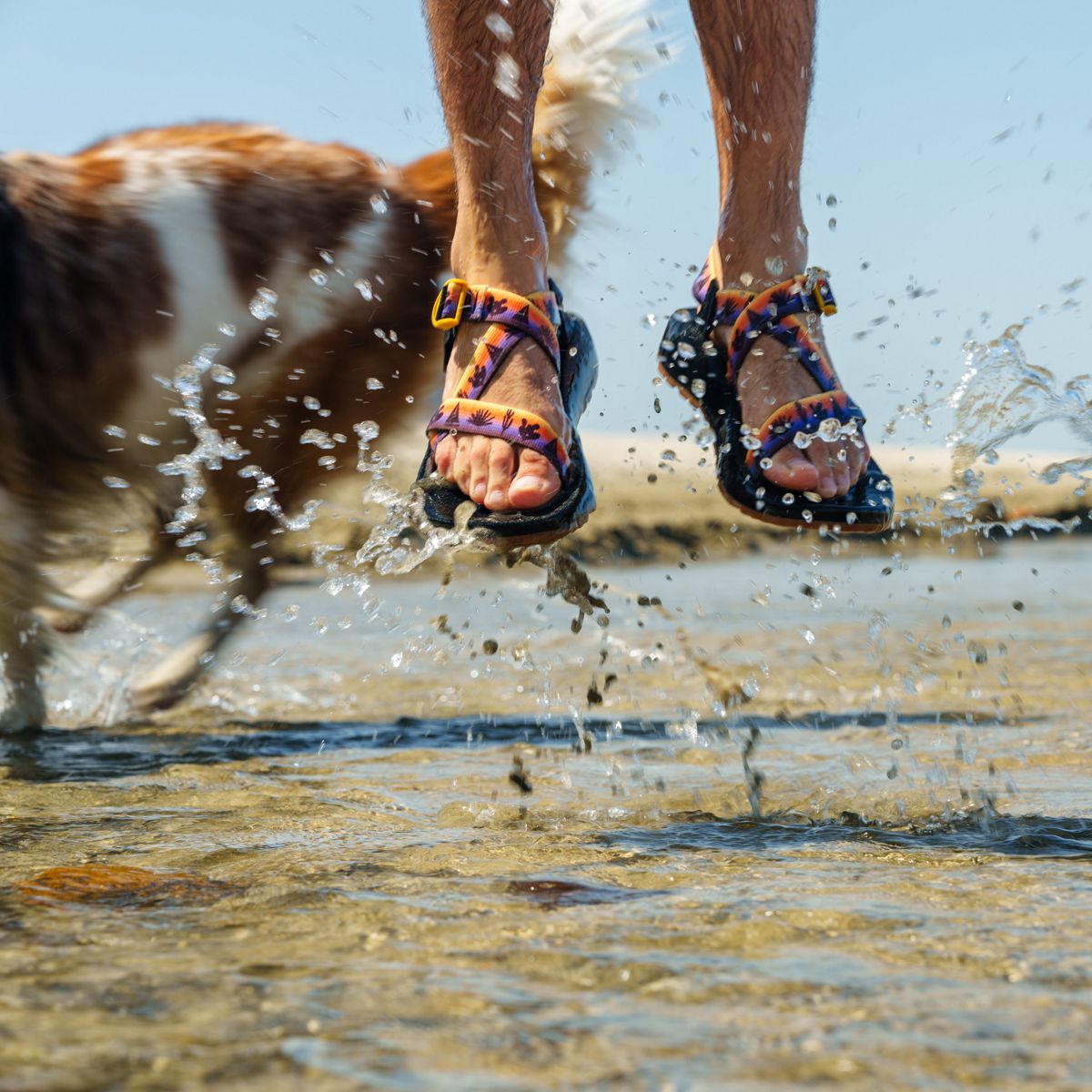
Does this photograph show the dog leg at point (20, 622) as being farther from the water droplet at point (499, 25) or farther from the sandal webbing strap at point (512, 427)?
the water droplet at point (499, 25)

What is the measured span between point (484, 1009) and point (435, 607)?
465 centimetres

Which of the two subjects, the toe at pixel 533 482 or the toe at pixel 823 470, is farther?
the toe at pixel 823 470

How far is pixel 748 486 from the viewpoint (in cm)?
227

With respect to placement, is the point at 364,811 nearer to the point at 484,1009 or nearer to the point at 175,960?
the point at 175,960

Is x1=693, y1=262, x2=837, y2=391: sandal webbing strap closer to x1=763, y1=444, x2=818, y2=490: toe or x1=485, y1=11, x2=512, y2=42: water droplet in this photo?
x1=763, y1=444, x2=818, y2=490: toe

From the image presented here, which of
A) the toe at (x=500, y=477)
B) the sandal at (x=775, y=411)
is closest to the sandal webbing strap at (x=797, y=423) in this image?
the sandal at (x=775, y=411)

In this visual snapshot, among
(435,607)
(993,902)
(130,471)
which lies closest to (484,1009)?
(993,902)

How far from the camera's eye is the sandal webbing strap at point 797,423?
2254 mm

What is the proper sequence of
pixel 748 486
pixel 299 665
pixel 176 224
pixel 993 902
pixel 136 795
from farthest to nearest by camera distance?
pixel 299 665 → pixel 176 224 → pixel 748 486 → pixel 136 795 → pixel 993 902

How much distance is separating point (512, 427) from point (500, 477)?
90 millimetres

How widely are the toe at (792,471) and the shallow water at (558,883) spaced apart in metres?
0.30

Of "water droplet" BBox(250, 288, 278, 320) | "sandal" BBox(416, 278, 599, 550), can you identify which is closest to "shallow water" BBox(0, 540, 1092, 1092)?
"sandal" BBox(416, 278, 599, 550)

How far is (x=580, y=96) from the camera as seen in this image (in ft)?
11.0

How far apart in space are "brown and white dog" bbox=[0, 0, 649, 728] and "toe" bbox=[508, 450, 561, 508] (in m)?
1.27
